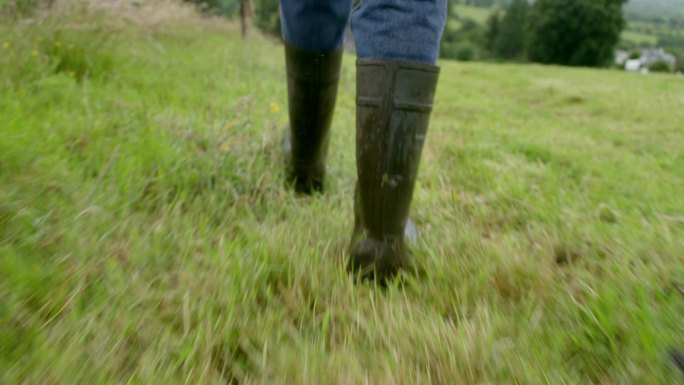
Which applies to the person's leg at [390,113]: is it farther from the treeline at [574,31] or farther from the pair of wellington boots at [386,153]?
the treeline at [574,31]

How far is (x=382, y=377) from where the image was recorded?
72 centimetres

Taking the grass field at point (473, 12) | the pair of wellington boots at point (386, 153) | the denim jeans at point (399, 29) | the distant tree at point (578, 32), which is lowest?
the grass field at point (473, 12)

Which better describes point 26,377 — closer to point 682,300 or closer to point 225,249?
point 225,249

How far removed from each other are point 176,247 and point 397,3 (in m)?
0.75

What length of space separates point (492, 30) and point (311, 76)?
174ft

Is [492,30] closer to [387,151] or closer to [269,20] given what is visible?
[269,20]

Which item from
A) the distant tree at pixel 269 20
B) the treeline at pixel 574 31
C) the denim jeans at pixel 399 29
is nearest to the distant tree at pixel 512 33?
the treeline at pixel 574 31

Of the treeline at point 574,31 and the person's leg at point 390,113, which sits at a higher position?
the person's leg at point 390,113

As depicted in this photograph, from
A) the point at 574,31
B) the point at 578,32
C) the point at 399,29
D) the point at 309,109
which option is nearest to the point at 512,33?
the point at 574,31

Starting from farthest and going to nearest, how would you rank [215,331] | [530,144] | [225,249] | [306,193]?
[530,144] < [306,193] < [225,249] < [215,331]

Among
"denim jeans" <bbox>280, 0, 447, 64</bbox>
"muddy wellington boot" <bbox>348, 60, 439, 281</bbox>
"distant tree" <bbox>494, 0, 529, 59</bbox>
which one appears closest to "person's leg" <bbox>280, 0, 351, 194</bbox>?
"denim jeans" <bbox>280, 0, 447, 64</bbox>

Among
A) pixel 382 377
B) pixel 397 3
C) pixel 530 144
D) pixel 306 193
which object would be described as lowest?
pixel 530 144

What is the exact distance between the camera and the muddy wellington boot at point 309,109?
147 centimetres

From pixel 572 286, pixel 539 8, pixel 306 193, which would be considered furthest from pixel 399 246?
pixel 539 8
